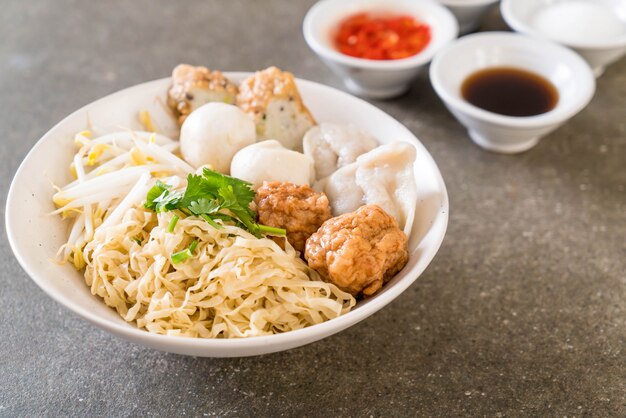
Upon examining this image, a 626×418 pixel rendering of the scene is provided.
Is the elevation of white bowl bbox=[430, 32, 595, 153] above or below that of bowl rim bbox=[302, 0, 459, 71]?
below

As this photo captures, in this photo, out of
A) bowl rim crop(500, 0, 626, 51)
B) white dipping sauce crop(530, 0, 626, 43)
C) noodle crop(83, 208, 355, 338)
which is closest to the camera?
noodle crop(83, 208, 355, 338)

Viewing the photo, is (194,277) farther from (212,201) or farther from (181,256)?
(212,201)

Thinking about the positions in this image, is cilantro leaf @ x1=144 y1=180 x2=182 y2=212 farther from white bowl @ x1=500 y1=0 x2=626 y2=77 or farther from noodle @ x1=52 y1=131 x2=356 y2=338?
white bowl @ x1=500 y1=0 x2=626 y2=77

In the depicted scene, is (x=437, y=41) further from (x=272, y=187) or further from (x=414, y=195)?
(x=272, y=187)

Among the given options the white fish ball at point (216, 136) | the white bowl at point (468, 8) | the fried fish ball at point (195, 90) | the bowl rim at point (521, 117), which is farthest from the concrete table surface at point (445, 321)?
the fried fish ball at point (195, 90)

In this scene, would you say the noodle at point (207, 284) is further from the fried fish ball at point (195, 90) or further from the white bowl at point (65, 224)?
the fried fish ball at point (195, 90)

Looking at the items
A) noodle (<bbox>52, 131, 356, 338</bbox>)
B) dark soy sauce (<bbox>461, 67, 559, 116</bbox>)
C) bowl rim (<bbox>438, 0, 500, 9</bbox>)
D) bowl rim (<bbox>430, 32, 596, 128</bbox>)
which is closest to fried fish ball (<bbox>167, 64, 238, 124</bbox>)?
noodle (<bbox>52, 131, 356, 338</bbox>)
